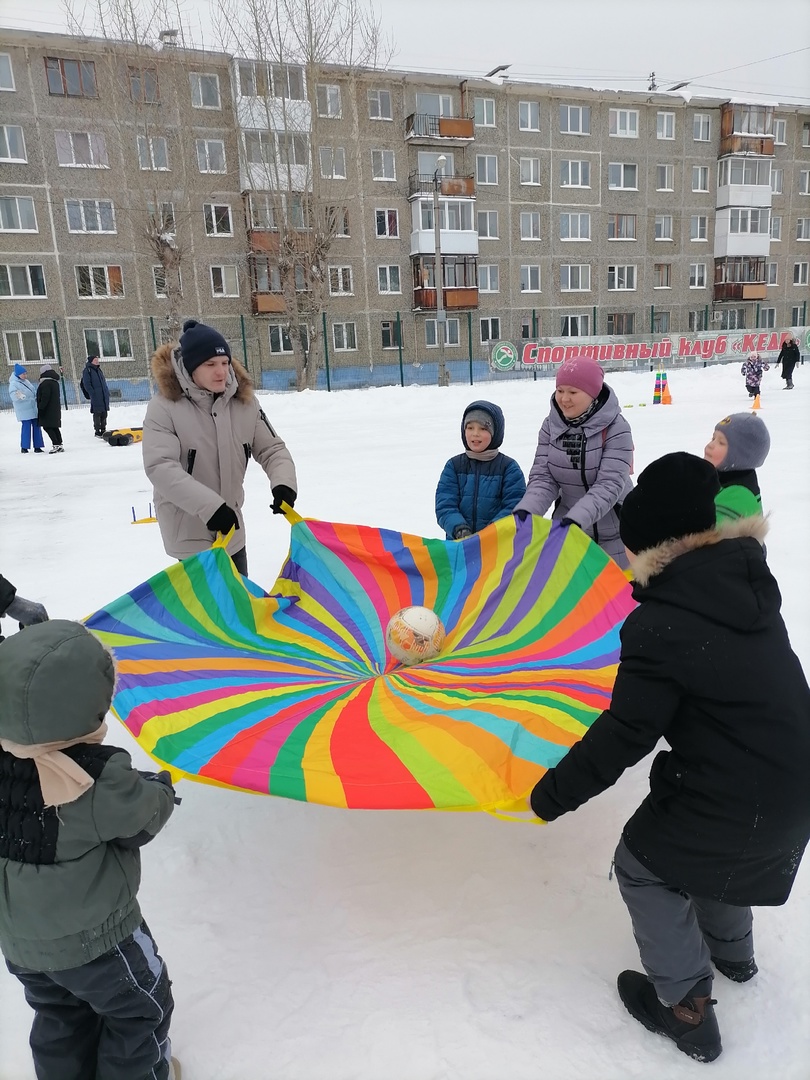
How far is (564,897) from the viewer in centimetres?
216

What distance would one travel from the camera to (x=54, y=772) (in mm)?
1404

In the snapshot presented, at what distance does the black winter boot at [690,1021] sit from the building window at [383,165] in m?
27.0

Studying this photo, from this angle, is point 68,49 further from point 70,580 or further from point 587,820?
point 587,820

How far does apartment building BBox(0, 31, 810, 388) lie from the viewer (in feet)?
69.4

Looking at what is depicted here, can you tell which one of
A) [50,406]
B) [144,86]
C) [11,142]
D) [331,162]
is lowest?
[50,406]

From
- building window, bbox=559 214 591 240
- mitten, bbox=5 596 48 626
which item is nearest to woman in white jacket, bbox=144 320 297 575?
mitten, bbox=5 596 48 626

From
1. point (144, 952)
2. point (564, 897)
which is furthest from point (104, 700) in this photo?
point (564, 897)

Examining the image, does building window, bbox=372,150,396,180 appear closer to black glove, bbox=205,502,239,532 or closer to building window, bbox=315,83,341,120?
building window, bbox=315,83,341,120

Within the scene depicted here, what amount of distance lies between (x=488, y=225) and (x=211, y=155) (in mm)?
9851

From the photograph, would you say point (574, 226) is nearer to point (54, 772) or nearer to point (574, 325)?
point (574, 325)

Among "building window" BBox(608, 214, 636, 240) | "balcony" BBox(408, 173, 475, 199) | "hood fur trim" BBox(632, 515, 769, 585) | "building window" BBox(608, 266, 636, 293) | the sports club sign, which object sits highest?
"balcony" BBox(408, 173, 475, 199)

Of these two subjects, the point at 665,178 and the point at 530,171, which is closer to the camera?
the point at 530,171

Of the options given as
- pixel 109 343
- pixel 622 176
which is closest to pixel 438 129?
pixel 622 176

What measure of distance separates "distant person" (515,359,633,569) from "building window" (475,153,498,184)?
87.0ft
